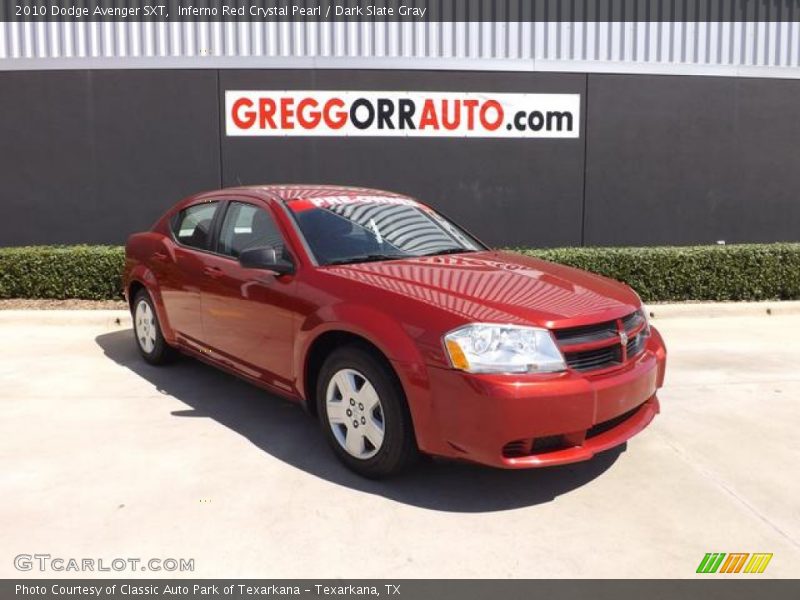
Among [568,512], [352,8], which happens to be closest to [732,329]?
[568,512]

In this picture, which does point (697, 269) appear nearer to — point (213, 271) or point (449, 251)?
point (449, 251)

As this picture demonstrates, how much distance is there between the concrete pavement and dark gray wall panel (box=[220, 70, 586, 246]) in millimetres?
5010

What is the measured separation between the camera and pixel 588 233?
10.3 meters

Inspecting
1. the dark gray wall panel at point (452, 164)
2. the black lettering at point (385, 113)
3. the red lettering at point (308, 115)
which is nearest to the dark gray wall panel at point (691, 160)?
the dark gray wall panel at point (452, 164)

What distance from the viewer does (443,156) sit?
390 inches

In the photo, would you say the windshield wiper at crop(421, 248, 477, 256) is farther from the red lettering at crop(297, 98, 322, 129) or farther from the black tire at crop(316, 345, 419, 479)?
the red lettering at crop(297, 98, 322, 129)

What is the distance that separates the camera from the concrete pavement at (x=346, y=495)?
10.0ft

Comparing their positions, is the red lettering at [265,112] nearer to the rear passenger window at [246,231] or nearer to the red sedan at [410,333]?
the red sedan at [410,333]

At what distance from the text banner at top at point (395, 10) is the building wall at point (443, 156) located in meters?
0.81

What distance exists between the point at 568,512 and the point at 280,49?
8194 millimetres

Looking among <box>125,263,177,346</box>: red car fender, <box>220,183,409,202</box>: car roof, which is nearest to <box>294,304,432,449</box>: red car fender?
<box>220,183,409,202</box>: car roof

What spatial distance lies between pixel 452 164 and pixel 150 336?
541 cm

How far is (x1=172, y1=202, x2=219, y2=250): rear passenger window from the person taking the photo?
5246mm
